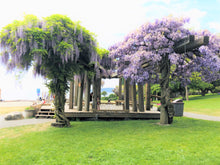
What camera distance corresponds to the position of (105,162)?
4520mm

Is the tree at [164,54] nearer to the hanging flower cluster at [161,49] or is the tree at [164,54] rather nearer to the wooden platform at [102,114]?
the hanging flower cluster at [161,49]

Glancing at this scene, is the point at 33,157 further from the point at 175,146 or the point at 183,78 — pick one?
the point at 183,78

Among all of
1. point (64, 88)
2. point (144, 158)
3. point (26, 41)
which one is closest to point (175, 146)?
point (144, 158)

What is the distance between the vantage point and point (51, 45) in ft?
27.2

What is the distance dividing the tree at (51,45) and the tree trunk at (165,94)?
3873mm

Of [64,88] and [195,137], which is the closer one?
[195,137]

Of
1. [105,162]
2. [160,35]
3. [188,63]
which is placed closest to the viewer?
[105,162]

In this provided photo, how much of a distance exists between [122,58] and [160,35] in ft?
7.95

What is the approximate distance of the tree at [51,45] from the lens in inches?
309

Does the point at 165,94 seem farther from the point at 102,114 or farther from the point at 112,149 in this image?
the point at 112,149

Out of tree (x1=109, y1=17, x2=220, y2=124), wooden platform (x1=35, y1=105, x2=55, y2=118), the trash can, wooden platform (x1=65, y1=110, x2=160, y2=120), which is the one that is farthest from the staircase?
the trash can

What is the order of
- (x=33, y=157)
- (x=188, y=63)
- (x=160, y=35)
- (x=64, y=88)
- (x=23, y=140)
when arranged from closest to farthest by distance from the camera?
(x=33, y=157) → (x=23, y=140) → (x=160, y=35) → (x=64, y=88) → (x=188, y=63)

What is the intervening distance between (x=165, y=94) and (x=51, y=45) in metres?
6.28

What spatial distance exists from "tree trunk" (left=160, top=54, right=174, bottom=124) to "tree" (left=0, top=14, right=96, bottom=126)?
12.7 ft
